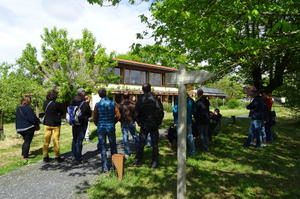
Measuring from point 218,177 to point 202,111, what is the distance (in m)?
2.13

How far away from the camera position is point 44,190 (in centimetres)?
398

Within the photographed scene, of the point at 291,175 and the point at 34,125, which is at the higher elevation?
the point at 34,125

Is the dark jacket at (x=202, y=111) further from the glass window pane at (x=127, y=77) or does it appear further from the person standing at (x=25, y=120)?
Result: the glass window pane at (x=127, y=77)

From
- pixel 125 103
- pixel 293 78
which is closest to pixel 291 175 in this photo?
pixel 125 103

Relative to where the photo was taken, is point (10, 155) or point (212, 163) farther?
point (10, 155)

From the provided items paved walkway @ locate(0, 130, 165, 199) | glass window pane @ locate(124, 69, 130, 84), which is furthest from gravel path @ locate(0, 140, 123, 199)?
glass window pane @ locate(124, 69, 130, 84)

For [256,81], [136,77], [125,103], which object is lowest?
[125,103]

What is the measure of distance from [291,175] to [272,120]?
11.4ft

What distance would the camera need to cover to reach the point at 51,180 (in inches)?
175

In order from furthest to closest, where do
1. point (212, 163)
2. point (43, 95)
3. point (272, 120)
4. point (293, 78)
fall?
1. point (43, 95)
2. point (293, 78)
3. point (272, 120)
4. point (212, 163)

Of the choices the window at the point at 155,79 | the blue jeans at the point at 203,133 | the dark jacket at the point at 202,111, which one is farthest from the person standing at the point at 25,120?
the window at the point at 155,79

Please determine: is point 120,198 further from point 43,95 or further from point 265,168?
point 43,95

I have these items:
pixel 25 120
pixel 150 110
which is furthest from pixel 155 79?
pixel 150 110

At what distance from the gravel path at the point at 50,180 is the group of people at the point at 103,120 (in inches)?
13.9
